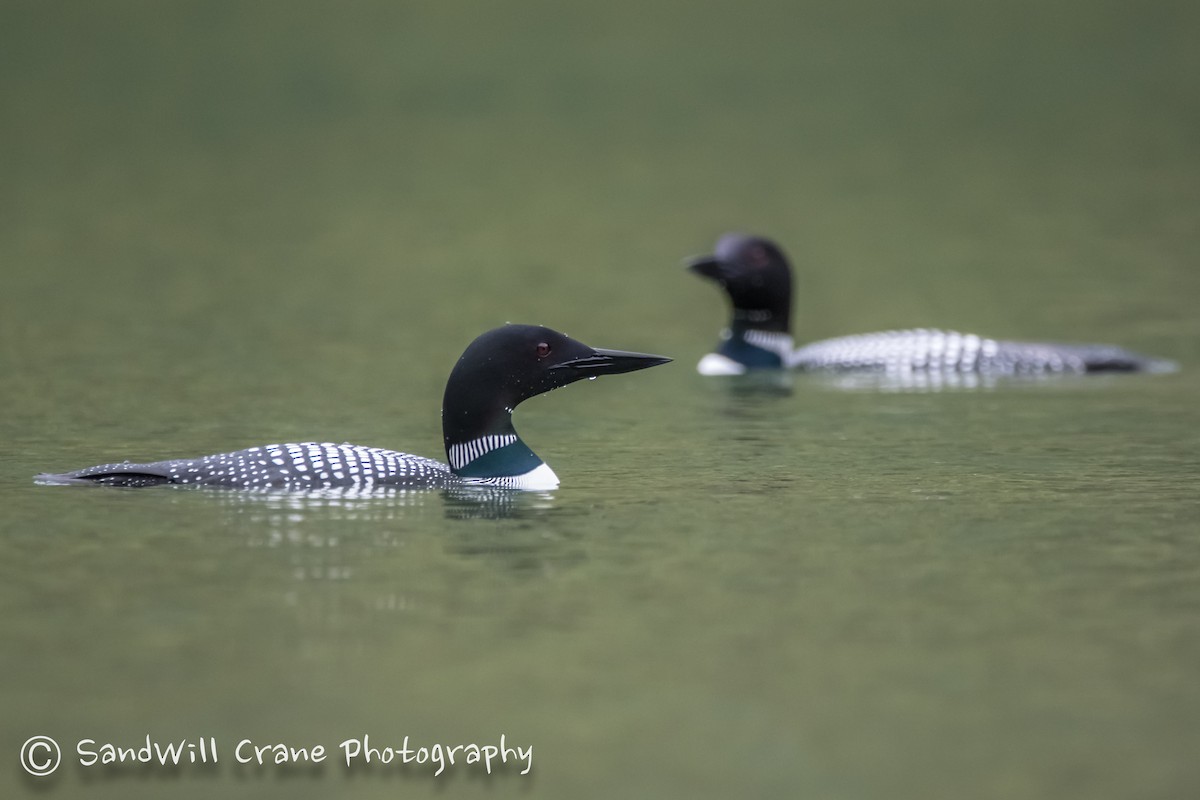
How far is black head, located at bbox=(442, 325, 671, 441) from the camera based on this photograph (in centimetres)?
684

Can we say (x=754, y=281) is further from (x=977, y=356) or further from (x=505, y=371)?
(x=505, y=371)

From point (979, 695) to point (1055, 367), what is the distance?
5.57 metres

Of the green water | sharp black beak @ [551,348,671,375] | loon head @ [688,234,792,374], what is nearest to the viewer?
the green water

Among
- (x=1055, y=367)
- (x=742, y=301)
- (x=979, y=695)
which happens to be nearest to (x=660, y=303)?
(x=742, y=301)

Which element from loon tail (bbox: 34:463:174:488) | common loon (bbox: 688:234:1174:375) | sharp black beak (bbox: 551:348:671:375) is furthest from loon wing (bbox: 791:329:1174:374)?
loon tail (bbox: 34:463:174:488)

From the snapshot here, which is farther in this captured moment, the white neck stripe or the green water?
the white neck stripe

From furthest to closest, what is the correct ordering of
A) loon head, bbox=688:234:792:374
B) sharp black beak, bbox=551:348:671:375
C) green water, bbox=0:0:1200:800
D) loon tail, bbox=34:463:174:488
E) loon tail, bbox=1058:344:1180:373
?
loon head, bbox=688:234:792:374 → loon tail, bbox=1058:344:1180:373 → sharp black beak, bbox=551:348:671:375 → loon tail, bbox=34:463:174:488 → green water, bbox=0:0:1200:800

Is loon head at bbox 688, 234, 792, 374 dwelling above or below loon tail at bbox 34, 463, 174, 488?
above

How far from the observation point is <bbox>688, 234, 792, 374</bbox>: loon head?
10.7m

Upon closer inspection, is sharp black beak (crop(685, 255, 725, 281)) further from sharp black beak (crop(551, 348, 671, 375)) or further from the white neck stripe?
the white neck stripe

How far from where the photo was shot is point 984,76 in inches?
1056

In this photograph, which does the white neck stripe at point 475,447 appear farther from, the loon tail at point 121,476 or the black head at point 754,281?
the black head at point 754,281

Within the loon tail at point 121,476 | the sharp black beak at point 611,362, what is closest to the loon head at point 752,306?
the sharp black beak at point 611,362

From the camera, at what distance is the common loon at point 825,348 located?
10.3m
